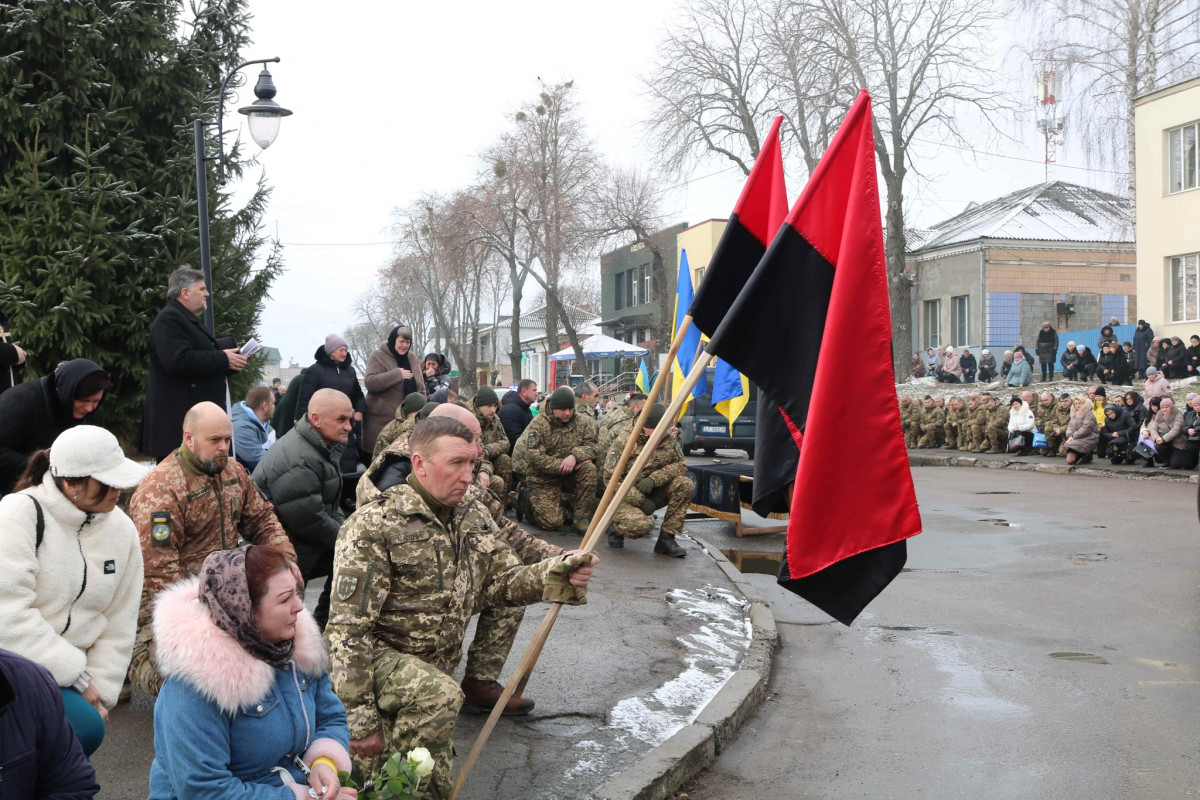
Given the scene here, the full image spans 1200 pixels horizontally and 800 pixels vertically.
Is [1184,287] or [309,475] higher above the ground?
[1184,287]

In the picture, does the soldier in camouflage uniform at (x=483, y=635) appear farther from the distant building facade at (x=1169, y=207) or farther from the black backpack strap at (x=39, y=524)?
the distant building facade at (x=1169, y=207)

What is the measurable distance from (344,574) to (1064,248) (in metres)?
39.8

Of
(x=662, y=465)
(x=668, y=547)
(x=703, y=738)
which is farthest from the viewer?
(x=662, y=465)

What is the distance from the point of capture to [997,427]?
26.7 meters

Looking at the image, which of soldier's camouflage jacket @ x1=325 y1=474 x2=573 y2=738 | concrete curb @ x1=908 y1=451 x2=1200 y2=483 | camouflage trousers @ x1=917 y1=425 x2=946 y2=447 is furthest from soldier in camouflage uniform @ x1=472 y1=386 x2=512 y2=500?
camouflage trousers @ x1=917 y1=425 x2=946 y2=447

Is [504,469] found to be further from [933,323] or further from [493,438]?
[933,323]

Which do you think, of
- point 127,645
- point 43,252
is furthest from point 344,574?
point 43,252

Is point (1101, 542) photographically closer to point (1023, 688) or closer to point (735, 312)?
point (1023, 688)

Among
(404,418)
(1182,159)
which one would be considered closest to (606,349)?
(1182,159)

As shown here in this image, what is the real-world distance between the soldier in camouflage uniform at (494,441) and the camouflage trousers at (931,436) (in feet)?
62.6

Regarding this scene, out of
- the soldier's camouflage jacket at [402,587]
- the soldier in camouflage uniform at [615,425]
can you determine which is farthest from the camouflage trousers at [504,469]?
the soldier's camouflage jacket at [402,587]

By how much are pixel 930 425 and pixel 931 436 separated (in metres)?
0.31

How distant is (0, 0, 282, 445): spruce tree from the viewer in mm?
11305

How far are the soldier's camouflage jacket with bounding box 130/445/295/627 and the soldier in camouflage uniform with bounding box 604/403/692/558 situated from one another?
6.23 metres
